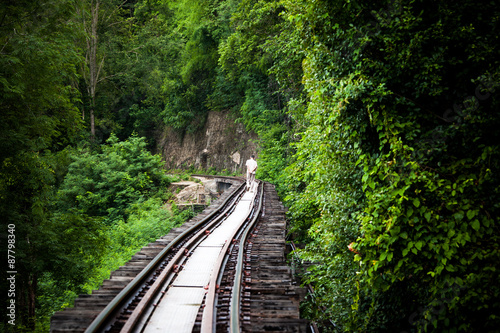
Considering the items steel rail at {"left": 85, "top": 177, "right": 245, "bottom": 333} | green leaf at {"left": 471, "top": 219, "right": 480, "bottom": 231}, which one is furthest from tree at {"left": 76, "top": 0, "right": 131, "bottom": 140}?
green leaf at {"left": 471, "top": 219, "right": 480, "bottom": 231}

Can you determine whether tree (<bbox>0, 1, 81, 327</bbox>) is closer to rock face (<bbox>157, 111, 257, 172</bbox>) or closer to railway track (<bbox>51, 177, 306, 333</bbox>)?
railway track (<bbox>51, 177, 306, 333</bbox>)

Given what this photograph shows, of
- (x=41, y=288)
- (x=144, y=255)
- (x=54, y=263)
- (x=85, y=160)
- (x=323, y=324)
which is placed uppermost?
(x=85, y=160)

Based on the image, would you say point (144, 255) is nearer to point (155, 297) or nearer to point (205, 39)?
point (155, 297)

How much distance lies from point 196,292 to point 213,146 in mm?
29382

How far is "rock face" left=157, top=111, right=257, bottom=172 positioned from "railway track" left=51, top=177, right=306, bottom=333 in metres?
21.4

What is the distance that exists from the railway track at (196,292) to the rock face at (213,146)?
2138cm

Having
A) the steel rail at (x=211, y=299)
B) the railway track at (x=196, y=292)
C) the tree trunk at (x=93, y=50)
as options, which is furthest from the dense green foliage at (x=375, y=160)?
the tree trunk at (x=93, y=50)

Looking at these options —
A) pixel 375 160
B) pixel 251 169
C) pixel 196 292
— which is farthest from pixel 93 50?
pixel 375 160

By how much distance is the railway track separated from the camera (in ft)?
14.2

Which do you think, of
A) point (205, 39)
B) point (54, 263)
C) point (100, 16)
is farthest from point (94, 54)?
point (54, 263)

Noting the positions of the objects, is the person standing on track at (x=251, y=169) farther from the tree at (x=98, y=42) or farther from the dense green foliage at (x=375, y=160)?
the tree at (x=98, y=42)

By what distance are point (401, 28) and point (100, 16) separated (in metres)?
30.8

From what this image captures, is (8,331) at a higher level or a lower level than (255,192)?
lower

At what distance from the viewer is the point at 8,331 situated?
24.1 feet
